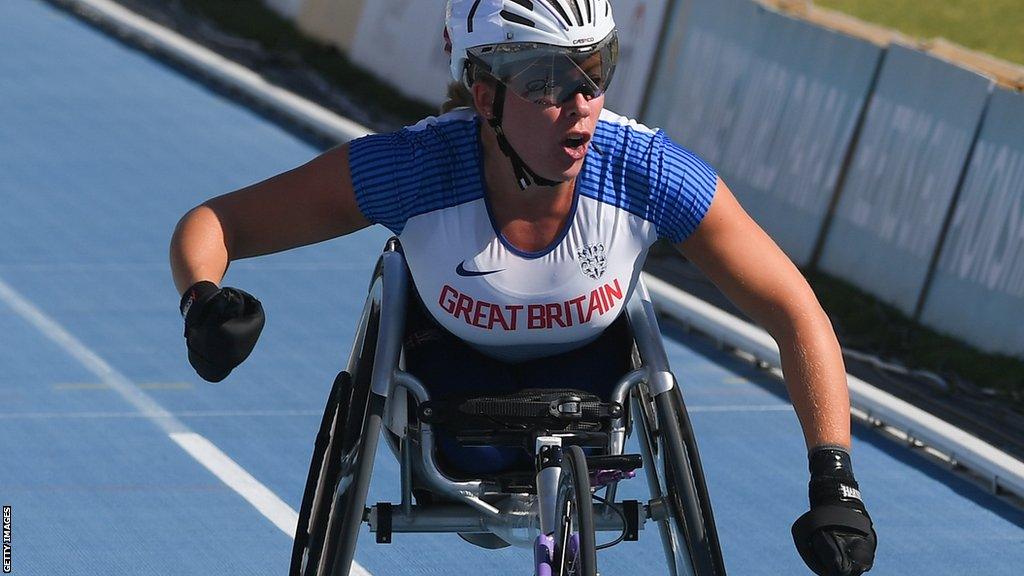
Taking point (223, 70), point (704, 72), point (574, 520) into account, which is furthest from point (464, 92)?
point (223, 70)

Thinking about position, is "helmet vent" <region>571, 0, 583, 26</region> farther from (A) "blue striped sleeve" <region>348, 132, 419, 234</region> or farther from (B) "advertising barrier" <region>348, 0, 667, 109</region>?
(B) "advertising barrier" <region>348, 0, 667, 109</region>

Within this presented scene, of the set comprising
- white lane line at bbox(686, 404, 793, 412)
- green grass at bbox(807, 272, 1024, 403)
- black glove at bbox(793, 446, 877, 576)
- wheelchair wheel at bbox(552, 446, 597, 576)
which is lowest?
white lane line at bbox(686, 404, 793, 412)

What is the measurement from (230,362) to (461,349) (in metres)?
0.70

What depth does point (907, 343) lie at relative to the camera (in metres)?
8.05

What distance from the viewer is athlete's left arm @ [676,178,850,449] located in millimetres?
3734

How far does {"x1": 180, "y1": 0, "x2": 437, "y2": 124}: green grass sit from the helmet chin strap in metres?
7.94

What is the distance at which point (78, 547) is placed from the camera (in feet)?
17.3

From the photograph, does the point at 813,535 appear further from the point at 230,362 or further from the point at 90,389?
the point at 90,389

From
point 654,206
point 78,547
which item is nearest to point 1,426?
point 78,547

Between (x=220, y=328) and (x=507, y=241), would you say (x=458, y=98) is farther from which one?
(x=220, y=328)

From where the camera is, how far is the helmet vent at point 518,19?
3721 mm

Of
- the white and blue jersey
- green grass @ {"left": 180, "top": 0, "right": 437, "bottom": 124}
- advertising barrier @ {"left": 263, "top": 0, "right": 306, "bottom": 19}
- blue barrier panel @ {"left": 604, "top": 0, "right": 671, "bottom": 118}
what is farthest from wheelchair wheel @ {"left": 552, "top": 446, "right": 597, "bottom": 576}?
advertising barrier @ {"left": 263, "top": 0, "right": 306, "bottom": 19}

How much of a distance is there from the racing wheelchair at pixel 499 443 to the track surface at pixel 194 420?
52.9 inches

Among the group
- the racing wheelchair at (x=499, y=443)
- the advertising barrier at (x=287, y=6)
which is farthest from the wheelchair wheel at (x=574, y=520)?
the advertising barrier at (x=287, y=6)
